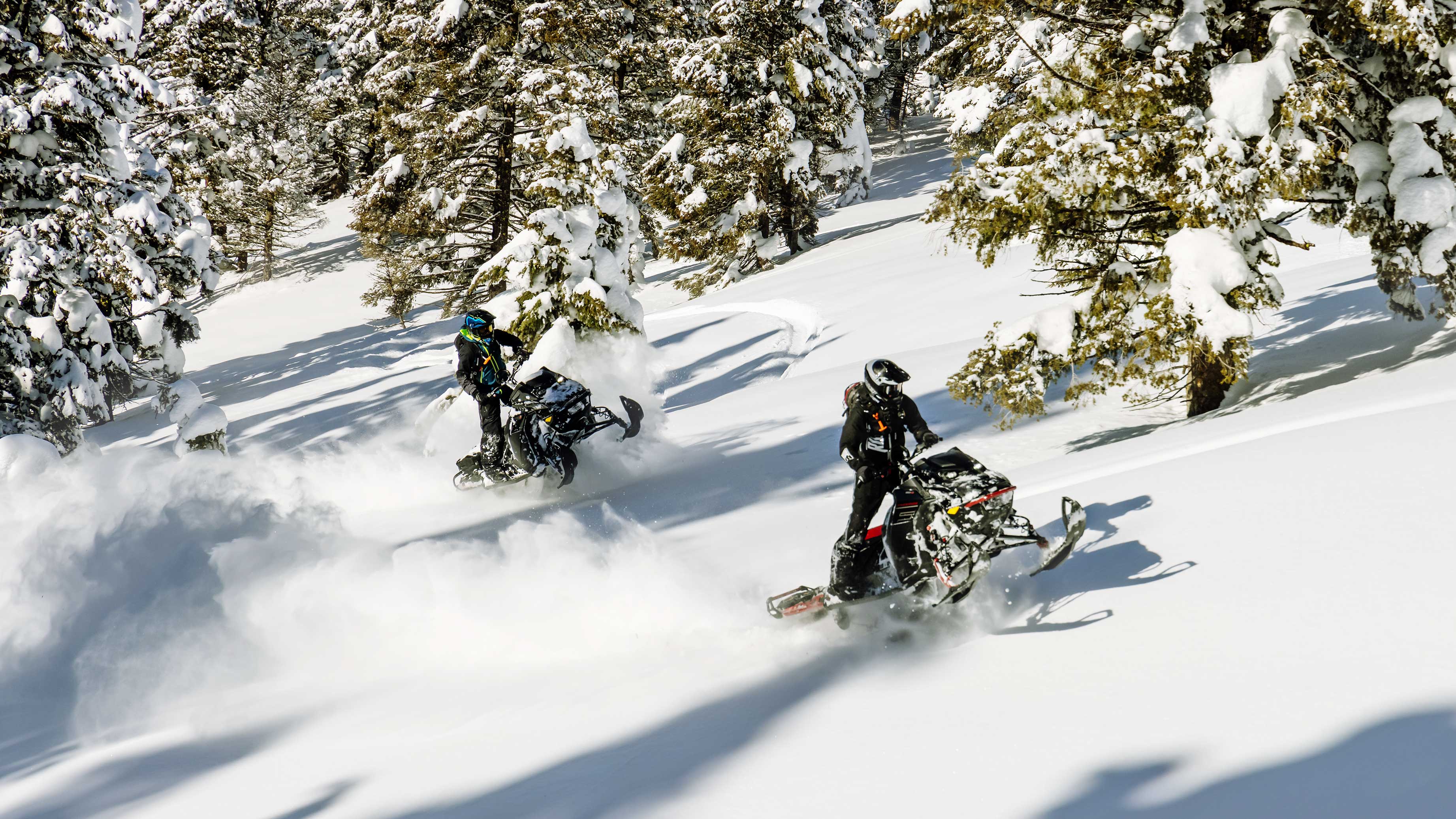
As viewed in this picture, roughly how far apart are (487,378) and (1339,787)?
10.6 m

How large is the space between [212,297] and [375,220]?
85.3ft

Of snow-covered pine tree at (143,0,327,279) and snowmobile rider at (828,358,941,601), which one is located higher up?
snow-covered pine tree at (143,0,327,279)

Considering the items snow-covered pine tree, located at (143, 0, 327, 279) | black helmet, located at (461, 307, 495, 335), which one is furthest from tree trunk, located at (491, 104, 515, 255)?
black helmet, located at (461, 307, 495, 335)

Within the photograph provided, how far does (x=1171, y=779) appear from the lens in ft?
14.2

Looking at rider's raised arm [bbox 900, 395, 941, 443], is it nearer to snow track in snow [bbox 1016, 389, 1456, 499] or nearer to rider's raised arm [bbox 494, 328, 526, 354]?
snow track in snow [bbox 1016, 389, 1456, 499]

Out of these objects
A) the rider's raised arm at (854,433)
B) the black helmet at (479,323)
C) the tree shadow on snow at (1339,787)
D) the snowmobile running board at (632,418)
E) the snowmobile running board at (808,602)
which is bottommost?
the snowmobile running board at (808,602)

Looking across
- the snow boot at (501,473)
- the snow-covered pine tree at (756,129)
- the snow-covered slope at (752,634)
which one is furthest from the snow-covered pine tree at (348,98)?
the snow-covered slope at (752,634)

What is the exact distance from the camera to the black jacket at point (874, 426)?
270 inches

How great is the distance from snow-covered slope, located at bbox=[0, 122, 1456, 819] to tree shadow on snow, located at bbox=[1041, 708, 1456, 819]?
16 millimetres

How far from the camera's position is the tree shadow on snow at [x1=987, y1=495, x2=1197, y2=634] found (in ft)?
21.0

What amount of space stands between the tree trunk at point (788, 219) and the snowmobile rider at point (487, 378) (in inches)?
896

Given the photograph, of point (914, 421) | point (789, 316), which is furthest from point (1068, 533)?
point (789, 316)

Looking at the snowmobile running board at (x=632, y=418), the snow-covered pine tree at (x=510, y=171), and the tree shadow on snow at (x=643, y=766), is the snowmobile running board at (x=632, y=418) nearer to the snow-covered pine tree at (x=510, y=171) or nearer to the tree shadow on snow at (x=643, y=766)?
the snow-covered pine tree at (x=510, y=171)

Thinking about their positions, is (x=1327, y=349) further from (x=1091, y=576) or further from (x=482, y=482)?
(x=482, y=482)
